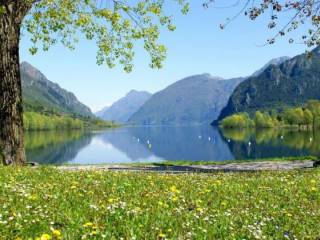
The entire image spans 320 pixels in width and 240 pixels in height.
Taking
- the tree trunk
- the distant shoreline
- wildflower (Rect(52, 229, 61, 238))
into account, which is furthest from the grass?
the distant shoreline

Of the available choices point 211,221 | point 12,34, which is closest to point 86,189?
point 211,221

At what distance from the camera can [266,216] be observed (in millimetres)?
10891

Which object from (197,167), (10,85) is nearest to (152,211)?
(10,85)

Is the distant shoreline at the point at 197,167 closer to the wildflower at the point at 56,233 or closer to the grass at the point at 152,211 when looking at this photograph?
the grass at the point at 152,211

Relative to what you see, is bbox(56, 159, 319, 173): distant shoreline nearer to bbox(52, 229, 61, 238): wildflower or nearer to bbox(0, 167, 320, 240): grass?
bbox(0, 167, 320, 240): grass

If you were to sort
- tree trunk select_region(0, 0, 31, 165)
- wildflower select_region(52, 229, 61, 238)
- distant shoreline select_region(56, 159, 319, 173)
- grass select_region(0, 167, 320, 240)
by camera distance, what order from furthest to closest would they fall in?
distant shoreline select_region(56, 159, 319, 173) < tree trunk select_region(0, 0, 31, 165) < grass select_region(0, 167, 320, 240) < wildflower select_region(52, 229, 61, 238)

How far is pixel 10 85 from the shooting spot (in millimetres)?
23516

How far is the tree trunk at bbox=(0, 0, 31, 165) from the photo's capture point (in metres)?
23.0

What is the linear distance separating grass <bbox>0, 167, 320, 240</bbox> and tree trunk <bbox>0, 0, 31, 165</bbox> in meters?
8.79

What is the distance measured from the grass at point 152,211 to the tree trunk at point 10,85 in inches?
346

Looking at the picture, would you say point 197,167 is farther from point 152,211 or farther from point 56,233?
point 56,233

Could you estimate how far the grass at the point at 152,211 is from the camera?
8555 mm

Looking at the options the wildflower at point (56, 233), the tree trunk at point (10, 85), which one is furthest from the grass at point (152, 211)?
the tree trunk at point (10, 85)

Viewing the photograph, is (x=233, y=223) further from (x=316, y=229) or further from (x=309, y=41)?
(x=309, y=41)
